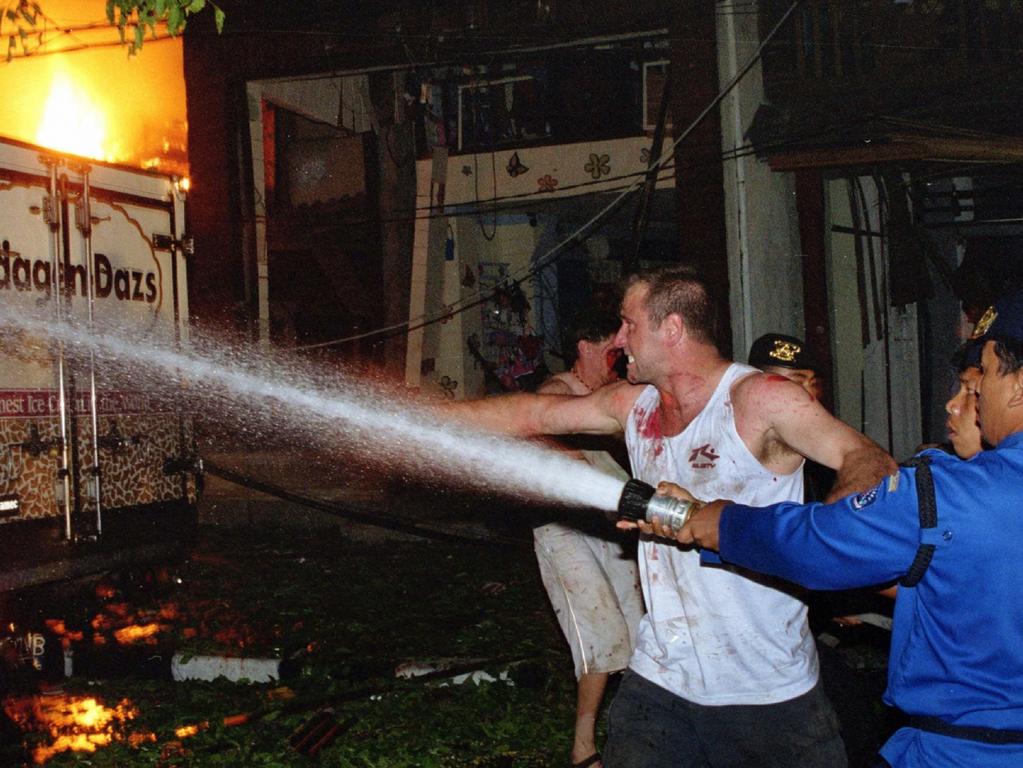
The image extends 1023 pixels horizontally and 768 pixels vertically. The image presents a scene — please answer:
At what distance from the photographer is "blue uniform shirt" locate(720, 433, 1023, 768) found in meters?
2.50

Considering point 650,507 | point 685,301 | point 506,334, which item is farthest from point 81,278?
point 506,334

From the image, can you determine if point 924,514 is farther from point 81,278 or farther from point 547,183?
point 547,183

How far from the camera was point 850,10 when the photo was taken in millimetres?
12922

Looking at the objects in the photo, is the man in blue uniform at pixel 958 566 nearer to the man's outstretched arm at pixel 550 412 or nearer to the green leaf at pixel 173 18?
the man's outstretched arm at pixel 550 412

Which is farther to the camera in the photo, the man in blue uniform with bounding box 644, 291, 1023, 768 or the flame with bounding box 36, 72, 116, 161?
the flame with bounding box 36, 72, 116, 161

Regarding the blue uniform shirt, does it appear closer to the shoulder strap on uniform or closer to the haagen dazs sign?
the shoulder strap on uniform

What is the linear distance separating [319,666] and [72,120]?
955cm

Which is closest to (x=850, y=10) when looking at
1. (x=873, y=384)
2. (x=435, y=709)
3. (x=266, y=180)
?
(x=873, y=384)

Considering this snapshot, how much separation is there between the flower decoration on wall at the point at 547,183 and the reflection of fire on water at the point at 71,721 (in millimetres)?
10268

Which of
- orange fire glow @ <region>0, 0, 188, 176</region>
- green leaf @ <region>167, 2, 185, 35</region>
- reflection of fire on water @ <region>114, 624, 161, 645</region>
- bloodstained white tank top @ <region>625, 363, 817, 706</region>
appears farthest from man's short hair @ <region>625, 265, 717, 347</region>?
orange fire glow @ <region>0, 0, 188, 176</region>

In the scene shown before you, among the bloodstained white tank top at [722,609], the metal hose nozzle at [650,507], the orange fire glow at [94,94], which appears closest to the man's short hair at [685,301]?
the bloodstained white tank top at [722,609]

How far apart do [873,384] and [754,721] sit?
11485 millimetres

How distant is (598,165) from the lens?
15.4 metres

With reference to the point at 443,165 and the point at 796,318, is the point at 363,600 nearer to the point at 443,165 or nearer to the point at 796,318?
the point at 796,318
